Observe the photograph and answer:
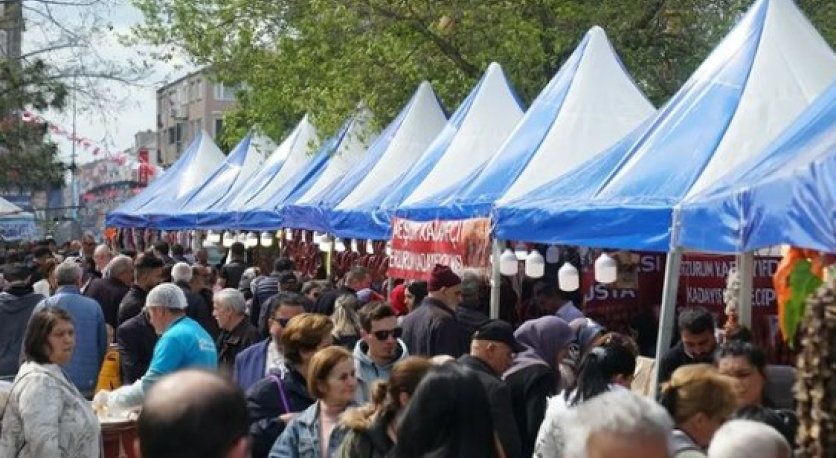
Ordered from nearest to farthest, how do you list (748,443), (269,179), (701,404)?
(748,443) < (701,404) < (269,179)

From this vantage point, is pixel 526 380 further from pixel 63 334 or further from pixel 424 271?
pixel 424 271

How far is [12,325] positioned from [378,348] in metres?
4.34

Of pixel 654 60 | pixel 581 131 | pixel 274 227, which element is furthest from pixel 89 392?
pixel 654 60

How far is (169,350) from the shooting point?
950cm

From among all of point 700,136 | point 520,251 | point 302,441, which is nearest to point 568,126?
point 520,251

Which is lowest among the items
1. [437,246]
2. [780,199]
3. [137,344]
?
[137,344]

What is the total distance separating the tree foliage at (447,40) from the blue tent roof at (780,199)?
47.2 feet

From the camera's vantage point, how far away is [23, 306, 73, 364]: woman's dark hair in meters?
8.10

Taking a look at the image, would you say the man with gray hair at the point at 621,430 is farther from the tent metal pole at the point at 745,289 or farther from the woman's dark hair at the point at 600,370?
the tent metal pole at the point at 745,289

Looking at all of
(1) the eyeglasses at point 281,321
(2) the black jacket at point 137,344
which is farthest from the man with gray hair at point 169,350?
(2) the black jacket at point 137,344

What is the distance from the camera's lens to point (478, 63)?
82.5 feet

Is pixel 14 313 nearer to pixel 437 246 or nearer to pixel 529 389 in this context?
pixel 437 246

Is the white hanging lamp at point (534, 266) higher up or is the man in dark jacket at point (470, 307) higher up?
the white hanging lamp at point (534, 266)

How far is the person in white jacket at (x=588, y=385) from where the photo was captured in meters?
7.25
